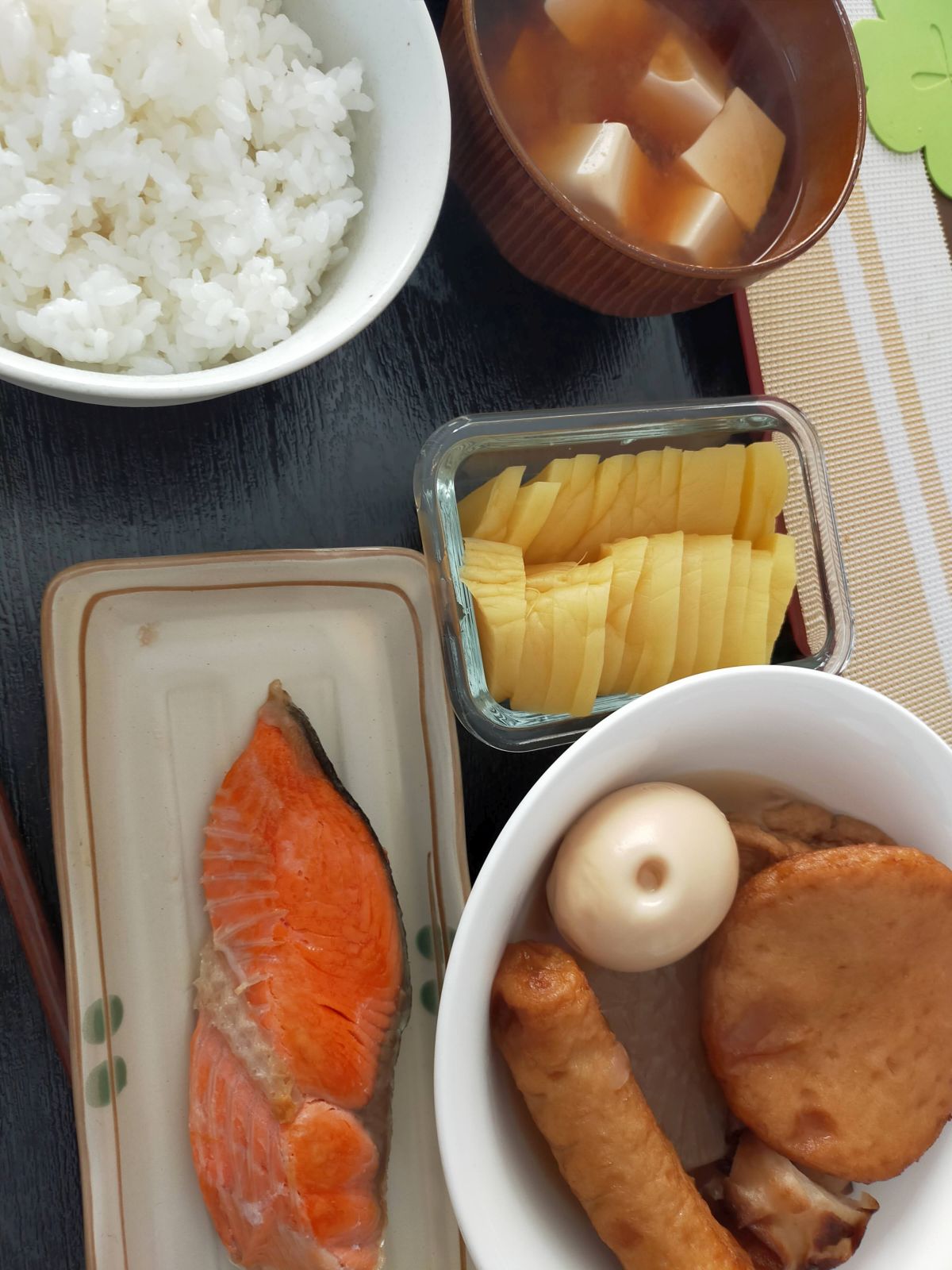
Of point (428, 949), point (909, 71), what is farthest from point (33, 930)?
point (909, 71)

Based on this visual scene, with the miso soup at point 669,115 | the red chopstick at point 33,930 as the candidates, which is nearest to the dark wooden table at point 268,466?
the red chopstick at point 33,930

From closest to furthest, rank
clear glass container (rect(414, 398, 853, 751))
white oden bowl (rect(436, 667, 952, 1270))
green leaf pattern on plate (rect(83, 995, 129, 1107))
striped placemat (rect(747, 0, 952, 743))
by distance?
white oden bowl (rect(436, 667, 952, 1270)) < green leaf pattern on plate (rect(83, 995, 129, 1107)) < clear glass container (rect(414, 398, 853, 751)) < striped placemat (rect(747, 0, 952, 743))

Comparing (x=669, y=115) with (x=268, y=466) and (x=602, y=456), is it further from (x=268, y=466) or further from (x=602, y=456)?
(x=268, y=466)

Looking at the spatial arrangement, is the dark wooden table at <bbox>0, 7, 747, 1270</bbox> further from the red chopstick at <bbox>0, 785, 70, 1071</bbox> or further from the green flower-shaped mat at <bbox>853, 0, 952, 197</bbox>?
the green flower-shaped mat at <bbox>853, 0, 952, 197</bbox>

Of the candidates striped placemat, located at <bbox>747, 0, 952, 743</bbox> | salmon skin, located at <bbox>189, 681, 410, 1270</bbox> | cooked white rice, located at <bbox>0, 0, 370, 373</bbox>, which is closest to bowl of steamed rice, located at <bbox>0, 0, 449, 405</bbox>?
cooked white rice, located at <bbox>0, 0, 370, 373</bbox>

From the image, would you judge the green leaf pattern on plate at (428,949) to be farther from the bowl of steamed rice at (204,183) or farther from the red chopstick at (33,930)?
the bowl of steamed rice at (204,183)

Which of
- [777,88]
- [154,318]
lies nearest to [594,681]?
[154,318]

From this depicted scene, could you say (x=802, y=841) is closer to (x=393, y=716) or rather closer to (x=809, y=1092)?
(x=809, y=1092)

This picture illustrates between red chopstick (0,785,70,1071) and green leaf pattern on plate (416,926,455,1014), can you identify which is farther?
green leaf pattern on plate (416,926,455,1014)
